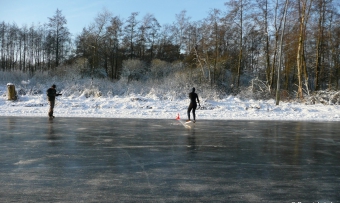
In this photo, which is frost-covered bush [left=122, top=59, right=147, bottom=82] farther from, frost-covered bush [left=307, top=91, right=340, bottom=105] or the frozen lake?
the frozen lake

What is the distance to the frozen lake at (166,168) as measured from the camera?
15.8 feet

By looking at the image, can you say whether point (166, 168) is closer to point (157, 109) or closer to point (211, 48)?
point (157, 109)

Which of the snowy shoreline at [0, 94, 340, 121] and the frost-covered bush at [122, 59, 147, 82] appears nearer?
the snowy shoreline at [0, 94, 340, 121]

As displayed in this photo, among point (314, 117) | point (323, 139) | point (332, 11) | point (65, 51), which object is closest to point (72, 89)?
point (314, 117)

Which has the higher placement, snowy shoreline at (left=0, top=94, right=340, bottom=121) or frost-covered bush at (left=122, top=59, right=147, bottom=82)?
frost-covered bush at (left=122, top=59, right=147, bottom=82)

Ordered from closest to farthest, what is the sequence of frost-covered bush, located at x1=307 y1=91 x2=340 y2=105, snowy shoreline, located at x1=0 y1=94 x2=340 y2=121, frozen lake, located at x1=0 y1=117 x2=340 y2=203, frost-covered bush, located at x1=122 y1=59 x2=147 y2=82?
1. frozen lake, located at x1=0 y1=117 x2=340 y2=203
2. snowy shoreline, located at x1=0 y1=94 x2=340 y2=121
3. frost-covered bush, located at x1=307 y1=91 x2=340 y2=105
4. frost-covered bush, located at x1=122 y1=59 x2=147 y2=82

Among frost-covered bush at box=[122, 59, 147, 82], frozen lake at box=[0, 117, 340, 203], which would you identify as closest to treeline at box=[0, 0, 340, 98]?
frost-covered bush at box=[122, 59, 147, 82]

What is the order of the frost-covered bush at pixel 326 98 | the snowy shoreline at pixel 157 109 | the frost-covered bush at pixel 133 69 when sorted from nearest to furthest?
the snowy shoreline at pixel 157 109, the frost-covered bush at pixel 326 98, the frost-covered bush at pixel 133 69

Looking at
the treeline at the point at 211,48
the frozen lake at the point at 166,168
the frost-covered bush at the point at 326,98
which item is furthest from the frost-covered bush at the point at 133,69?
the frozen lake at the point at 166,168

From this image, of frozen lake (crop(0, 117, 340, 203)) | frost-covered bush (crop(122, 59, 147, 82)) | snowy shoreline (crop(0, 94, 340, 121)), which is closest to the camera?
frozen lake (crop(0, 117, 340, 203))

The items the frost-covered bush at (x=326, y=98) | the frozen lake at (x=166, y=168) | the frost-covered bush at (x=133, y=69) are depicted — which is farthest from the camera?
the frost-covered bush at (x=133, y=69)

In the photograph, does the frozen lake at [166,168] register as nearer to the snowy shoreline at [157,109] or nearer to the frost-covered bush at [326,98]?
the snowy shoreline at [157,109]

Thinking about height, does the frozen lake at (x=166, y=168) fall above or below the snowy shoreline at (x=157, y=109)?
below

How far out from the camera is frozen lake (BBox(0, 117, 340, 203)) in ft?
15.8
